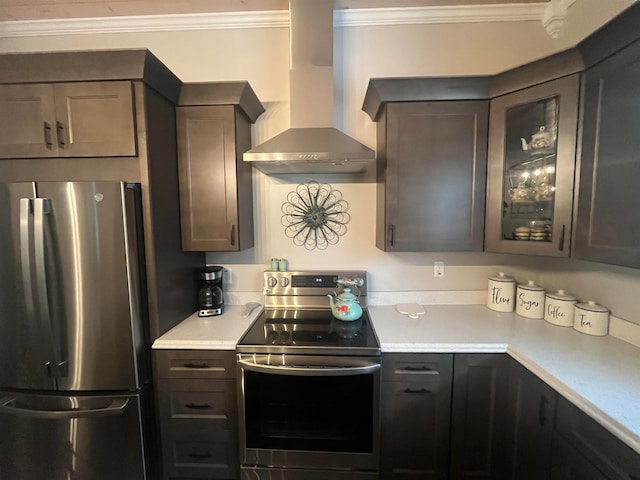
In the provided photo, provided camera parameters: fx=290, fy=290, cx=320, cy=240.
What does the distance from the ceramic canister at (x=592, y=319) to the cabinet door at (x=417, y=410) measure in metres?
0.79

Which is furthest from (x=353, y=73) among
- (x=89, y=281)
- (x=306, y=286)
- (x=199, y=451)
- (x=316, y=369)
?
(x=199, y=451)

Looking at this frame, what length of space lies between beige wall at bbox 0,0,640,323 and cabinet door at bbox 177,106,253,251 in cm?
34

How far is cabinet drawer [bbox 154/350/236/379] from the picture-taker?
1.58m

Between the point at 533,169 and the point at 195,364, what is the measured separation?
2157 mm

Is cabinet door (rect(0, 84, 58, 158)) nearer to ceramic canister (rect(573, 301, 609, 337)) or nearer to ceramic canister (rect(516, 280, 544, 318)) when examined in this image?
ceramic canister (rect(516, 280, 544, 318))

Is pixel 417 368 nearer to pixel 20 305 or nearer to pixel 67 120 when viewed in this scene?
pixel 20 305

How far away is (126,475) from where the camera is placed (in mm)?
1514

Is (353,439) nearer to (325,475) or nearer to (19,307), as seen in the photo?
(325,475)

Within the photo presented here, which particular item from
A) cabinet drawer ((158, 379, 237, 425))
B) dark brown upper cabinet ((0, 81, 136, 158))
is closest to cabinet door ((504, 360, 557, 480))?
cabinet drawer ((158, 379, 237, 425))

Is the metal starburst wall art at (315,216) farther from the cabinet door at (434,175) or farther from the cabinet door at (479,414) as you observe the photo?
the cabinet door at (479,414)

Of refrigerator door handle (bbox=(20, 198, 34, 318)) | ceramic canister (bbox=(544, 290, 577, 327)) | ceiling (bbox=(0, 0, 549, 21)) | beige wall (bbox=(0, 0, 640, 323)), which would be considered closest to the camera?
refrigerator door handle (bbox=(20, 198, 34, 318))

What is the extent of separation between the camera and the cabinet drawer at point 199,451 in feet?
5.29

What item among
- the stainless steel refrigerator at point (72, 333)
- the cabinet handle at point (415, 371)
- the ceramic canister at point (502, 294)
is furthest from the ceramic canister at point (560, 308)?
the stainless steel refrigerator at point (72, 333)

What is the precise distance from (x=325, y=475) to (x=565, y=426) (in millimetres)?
1138
